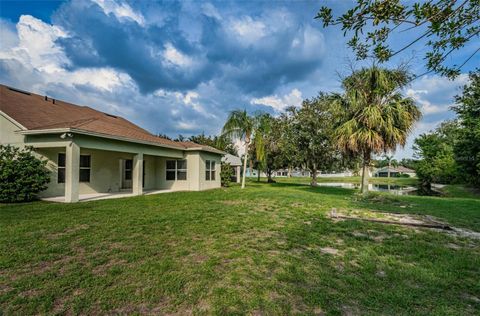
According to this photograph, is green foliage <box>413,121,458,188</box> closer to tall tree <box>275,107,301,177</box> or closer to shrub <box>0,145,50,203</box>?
tall tree <box>275,107,301,177</box>

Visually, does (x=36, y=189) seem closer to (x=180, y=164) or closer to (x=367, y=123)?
(x=180, y=164)

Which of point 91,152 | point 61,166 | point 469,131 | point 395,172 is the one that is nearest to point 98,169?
point 91,152

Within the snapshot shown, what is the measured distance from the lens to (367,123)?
495 inches

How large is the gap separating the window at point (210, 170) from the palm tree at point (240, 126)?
2.56m

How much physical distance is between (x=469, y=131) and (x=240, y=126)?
17.7 m

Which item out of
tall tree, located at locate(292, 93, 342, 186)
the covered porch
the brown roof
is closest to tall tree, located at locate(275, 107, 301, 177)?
tall tree, located at locate(292, 93, 342, 186)

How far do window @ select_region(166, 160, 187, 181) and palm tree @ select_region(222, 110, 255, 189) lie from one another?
4283 millimetres

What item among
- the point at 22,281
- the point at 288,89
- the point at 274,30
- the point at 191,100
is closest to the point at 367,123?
the point at 274,30

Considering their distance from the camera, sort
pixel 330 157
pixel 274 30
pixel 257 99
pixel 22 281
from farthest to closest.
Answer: pixel 257 99 < pixel 330 157 < pixel 274 30 < pixel 22 281

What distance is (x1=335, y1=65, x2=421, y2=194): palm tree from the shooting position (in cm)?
1218

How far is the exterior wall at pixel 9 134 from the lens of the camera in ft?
35.0

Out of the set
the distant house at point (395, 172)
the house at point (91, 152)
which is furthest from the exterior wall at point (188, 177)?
the distant house at point (395, 172)

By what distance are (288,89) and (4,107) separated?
1786 centimetres

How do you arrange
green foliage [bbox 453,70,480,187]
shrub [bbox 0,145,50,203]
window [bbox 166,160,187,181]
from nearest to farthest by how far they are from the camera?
shrub [bbox 0,145,50,203], window [bbox 166,160,187,181], green foliage [bbox 453,70,480,187]
